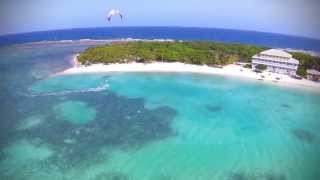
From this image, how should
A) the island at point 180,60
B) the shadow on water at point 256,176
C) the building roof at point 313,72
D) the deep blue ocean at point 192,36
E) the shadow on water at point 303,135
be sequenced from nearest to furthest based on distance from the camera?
the shadow on water at point 256,176
the shadow on water at point 303,135
the building roof at point 313,72
the island at point 180,60
the deep blue ocean at point 192,36

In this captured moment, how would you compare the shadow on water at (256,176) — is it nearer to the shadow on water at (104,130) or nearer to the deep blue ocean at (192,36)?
the shadow on water at (104,130)

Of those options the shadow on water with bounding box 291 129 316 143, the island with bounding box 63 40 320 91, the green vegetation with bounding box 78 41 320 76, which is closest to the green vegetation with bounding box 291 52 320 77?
the island with bounding box 63 40 320 91

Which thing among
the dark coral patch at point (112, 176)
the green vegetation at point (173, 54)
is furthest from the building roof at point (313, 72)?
the dark coral patch at point (112, 176)

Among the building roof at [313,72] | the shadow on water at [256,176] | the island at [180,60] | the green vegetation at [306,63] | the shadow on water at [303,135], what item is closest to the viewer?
the shadow on water at [256,176]

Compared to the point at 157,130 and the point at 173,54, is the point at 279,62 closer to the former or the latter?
the point at 173,54

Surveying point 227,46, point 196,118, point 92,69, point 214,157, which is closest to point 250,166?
point 214,157

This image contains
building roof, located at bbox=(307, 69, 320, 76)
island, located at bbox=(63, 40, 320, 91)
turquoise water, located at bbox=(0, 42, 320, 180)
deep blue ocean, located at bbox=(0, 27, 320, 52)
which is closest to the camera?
turquoise water, located at bbox=(0, 42, 320, 180)

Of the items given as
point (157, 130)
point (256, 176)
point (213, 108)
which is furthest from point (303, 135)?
point (157, 130)

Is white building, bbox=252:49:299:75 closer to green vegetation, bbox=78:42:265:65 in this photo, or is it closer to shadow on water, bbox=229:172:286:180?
green vegetation, bbox=78:42:265:65
